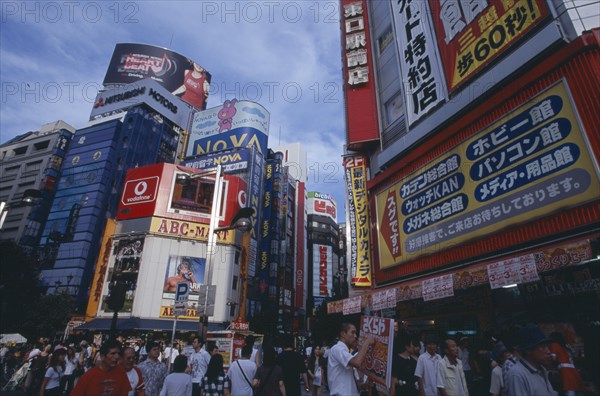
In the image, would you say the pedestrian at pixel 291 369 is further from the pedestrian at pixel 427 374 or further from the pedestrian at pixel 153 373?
the pedestrian at pixel 153 373

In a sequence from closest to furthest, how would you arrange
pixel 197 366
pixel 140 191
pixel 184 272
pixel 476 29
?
pixel 197 366
pixel 476 29
pixel 184 272
pixel 140 191

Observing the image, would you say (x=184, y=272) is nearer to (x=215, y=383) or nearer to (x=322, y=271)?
(x=215, y=383)

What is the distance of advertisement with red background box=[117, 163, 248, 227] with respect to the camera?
33.1 meters

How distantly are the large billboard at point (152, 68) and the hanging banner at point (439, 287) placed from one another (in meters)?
61.7

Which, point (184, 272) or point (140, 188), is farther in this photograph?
point (140, 188)

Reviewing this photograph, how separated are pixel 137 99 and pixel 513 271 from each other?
61000mm

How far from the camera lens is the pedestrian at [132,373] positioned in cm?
549

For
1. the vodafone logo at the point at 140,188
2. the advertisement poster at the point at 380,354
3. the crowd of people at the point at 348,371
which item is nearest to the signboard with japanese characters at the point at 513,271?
the crowd of people at the point at 348,371

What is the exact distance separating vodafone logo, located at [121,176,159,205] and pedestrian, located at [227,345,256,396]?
30.2 m

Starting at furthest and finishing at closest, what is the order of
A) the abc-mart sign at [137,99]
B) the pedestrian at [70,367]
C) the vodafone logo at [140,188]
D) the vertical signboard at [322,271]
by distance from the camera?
1. the vertical signboard at [322,271]
2. the abc-mart sign at [137,99]
3. the vodafone logo at [140,188]
4. the pedestrian at [70,367]

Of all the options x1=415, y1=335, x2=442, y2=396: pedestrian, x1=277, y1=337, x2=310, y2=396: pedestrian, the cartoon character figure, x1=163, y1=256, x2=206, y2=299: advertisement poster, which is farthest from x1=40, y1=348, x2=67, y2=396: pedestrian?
the cartoon character figure

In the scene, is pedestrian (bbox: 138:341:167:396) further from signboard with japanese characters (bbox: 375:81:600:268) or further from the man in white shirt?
signboard with japanese characters (bbox: 375:81:600:268)

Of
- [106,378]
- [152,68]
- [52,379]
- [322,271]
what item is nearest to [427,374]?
[106,378]

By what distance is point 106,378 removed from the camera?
4.18 m
